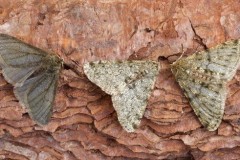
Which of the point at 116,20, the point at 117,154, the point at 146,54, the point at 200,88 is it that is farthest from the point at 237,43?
the point at 117,154

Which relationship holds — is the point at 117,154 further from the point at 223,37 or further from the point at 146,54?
the point at 223,37

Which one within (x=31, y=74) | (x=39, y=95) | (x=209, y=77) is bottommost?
(x=209, y=77)

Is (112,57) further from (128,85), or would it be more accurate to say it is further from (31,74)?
(31,74)

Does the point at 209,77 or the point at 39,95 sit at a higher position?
the point at 39,95

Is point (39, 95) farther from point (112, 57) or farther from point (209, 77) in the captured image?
point (209, 77)

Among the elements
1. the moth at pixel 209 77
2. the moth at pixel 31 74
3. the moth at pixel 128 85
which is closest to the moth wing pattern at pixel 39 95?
the moth at pixel 31 74

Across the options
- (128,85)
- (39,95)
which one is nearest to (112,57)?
(128,85)

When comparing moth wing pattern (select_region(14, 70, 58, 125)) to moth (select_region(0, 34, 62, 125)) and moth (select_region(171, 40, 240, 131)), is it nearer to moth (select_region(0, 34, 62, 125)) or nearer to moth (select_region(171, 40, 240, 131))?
moth (select_region(0, 34, 62, 125))

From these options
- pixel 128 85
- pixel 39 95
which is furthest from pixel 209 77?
pixel 39 95
